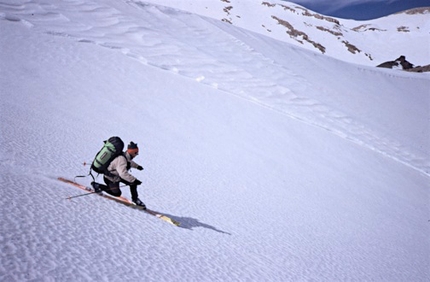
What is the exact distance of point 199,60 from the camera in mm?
13766

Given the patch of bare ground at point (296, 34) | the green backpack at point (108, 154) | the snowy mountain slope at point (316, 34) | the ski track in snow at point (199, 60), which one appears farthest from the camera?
the patch of bare ground at point (296, 34)

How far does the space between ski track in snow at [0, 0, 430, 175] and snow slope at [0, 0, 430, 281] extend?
10cm

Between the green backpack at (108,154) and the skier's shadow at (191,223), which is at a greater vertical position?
the green backpack at (108,154)

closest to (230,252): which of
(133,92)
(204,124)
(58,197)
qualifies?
(58,197)

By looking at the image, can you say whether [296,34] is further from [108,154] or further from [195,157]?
[108,154]

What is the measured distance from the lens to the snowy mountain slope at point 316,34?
136ft

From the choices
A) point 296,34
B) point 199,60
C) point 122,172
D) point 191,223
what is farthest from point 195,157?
point 296,34

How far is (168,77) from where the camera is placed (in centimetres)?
1116

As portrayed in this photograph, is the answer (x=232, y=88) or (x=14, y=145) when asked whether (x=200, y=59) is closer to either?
(x=232, y=88)

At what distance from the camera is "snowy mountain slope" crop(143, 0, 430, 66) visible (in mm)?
41375

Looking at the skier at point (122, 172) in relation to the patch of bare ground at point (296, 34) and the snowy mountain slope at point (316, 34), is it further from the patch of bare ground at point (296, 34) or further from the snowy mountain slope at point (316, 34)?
the patch of bare ground at point (296, 34)

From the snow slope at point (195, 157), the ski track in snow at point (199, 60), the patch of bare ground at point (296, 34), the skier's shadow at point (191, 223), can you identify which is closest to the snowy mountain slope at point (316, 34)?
the patch of bare ground at point (296, 34)

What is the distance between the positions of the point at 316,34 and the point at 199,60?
39695 mm

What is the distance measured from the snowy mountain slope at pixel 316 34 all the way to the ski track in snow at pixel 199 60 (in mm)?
26286
